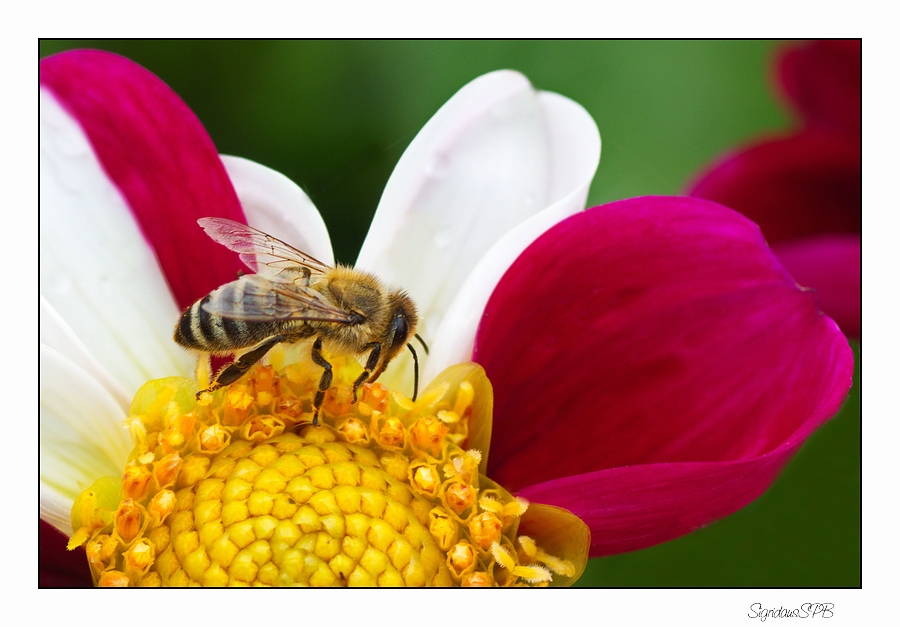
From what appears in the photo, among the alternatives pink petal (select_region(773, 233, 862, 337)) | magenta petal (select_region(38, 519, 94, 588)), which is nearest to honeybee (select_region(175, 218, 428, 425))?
magenta petal (select_region(38, 519, 94, 588))

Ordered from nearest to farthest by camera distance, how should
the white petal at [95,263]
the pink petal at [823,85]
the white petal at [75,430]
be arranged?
the white petal at [75,430]
the white petal at [95,263]
the pink petal at [823,85]

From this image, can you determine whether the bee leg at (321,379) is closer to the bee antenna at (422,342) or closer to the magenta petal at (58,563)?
the bee antenna at (422,342)

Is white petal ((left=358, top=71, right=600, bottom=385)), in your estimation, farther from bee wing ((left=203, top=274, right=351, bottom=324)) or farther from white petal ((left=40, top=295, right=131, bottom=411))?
white petal ((left=40, top=295, right=131, bottom=411))

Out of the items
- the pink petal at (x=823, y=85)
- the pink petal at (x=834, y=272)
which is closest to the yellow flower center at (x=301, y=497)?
the pink petal at (x=834, y=272)
